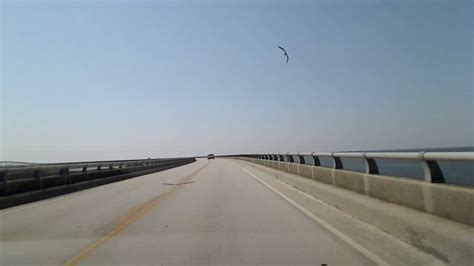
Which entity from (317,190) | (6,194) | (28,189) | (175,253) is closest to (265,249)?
(175,253)

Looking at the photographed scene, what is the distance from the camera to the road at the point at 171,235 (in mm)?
8969

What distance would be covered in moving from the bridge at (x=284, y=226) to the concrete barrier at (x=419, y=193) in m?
0.02

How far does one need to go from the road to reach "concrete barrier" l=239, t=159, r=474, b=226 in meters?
1.51

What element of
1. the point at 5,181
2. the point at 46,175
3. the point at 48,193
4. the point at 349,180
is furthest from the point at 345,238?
the point at 46,175

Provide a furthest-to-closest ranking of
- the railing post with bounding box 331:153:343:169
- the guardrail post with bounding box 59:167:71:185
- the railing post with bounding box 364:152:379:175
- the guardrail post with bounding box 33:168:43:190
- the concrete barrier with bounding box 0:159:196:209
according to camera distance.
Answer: the guardrail post with bounding box 59:167:71:185 < the guardrail post with bounding box 33:168:43:190 < the concrete barrier with bounding box 0:159:196:209 < the railing post with bounding box 331:153:343:169 < the railing post with bounding box 364:152:379:175

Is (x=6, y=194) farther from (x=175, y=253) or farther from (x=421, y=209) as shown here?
(x=421, y=209)

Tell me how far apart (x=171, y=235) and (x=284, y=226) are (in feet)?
8.88

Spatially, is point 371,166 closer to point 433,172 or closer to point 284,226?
point 284,226

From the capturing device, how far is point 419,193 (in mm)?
9562

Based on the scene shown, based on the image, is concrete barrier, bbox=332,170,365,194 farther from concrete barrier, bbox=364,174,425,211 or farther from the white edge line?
the white edge line

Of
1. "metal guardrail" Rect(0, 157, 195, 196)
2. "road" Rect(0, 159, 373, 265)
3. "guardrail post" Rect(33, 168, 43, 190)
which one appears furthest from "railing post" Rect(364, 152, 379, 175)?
"guardrail post" Rect(33, 168, 43, 190)

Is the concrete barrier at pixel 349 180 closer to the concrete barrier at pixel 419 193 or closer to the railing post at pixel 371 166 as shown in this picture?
the concrete barrier at pixel 419 193

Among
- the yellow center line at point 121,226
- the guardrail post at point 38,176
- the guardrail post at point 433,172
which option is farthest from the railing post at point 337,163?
the guardrail post at point 38,176

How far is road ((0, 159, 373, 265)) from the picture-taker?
353 inches
